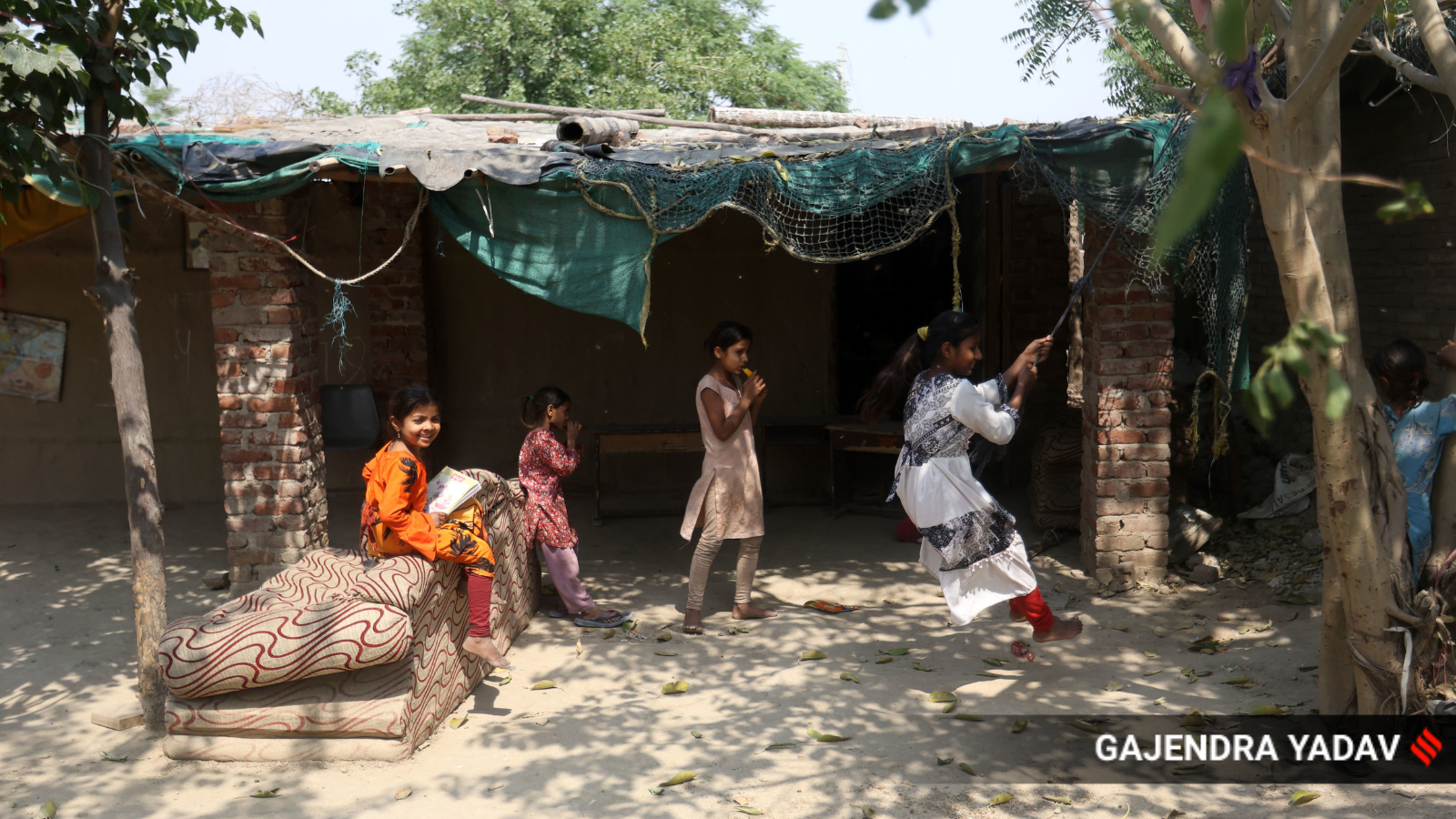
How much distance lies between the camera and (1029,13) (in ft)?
27.6

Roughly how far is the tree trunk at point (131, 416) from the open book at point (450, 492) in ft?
3.44

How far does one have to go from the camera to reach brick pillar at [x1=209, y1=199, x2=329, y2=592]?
543 cm

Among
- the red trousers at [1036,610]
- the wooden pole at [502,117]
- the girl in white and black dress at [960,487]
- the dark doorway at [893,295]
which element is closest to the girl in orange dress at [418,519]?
the girl in white and black dress at [960,487]

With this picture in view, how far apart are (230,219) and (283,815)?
3197mm

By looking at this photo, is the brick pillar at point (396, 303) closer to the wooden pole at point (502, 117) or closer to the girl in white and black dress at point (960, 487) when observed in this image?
the wooden pole at point (502, 117)

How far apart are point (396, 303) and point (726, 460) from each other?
146 inches

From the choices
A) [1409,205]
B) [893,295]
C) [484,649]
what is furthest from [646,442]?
[1409,205]

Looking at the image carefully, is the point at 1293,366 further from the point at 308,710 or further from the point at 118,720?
the point at 118,720

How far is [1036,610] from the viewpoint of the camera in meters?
4.23

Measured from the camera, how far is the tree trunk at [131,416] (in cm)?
403

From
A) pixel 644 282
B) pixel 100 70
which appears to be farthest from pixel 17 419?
pixel 644 282

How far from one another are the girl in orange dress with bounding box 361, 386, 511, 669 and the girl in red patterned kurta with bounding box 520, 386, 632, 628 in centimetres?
80

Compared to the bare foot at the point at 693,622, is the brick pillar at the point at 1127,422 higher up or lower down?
higher up

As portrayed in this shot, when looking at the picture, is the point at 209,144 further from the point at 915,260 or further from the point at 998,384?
the point at 915,260
